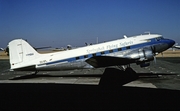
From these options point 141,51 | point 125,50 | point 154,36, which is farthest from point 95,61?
point 154,36

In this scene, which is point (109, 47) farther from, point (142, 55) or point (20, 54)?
point (20, 54)

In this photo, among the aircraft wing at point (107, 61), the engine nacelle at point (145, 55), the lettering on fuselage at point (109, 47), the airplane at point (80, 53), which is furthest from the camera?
the lettering on fuselage at point (109, 47)

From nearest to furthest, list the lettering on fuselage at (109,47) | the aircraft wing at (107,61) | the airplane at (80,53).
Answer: the aircraft wing at (107,61)
the airplane at (80,53)
the lettering on fuselage at (109,47)

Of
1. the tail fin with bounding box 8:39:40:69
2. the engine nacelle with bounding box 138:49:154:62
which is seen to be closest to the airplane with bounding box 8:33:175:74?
the tail fin with bounding box 8:39:40:69

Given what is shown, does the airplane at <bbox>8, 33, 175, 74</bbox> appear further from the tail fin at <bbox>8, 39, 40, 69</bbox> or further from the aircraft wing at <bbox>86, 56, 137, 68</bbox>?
the aircraft wing at <bbox>86, 56, 137, 68</bbox>

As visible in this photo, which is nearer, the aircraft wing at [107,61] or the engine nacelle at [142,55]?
the aircraft wing at [107,61]

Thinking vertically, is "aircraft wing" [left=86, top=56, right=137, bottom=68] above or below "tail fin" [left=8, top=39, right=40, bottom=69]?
below

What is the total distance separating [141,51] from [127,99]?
987cm

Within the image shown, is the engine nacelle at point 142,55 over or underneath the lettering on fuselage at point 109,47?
underneath

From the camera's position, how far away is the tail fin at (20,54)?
18344mm

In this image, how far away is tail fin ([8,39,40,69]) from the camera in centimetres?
1834

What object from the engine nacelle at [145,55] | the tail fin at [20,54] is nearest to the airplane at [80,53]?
the tail fin at [20,54]

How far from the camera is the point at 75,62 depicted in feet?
60.2

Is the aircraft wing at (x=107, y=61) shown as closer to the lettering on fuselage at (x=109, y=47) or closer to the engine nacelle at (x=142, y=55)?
the engine nacelle at (x=142, y=55)
